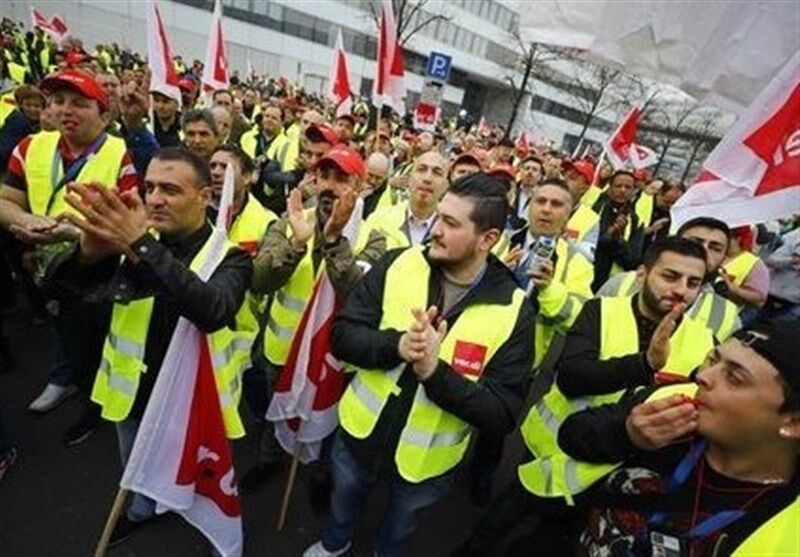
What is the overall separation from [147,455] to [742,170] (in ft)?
8.88

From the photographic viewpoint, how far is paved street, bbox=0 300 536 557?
3.05 meters

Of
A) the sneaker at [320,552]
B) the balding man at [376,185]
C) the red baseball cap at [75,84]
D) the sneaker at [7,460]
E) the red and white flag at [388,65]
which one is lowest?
the sneaker at [7,460]

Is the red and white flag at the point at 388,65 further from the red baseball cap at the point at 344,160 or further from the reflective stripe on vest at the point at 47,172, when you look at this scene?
the reflective stripe on vest at the point at 47,172

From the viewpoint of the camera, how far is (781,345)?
184 cm

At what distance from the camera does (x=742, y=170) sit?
2.09 m

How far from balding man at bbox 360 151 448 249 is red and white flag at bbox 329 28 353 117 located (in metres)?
2.62

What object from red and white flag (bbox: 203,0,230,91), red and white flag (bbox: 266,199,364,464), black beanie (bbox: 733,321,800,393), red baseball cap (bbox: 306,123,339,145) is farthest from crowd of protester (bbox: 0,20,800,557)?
red and white flag (bbox: 203,0,230,91)

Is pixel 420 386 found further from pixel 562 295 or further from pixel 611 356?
pixel 562 295

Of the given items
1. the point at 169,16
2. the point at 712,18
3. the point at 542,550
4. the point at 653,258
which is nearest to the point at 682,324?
the point at 653,258

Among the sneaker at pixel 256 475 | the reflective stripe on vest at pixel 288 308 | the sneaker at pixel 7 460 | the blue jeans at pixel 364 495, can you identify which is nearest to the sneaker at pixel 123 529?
the sneaker at pixel 256 475

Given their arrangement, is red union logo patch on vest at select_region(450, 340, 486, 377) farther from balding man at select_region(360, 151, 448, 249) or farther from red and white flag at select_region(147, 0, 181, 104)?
red and white flag at select_region(147, 0, 181, 104)

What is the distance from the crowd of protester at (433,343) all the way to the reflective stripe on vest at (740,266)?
1.54 meters

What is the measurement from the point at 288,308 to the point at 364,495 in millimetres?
1206

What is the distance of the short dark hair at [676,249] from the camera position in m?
2.97
